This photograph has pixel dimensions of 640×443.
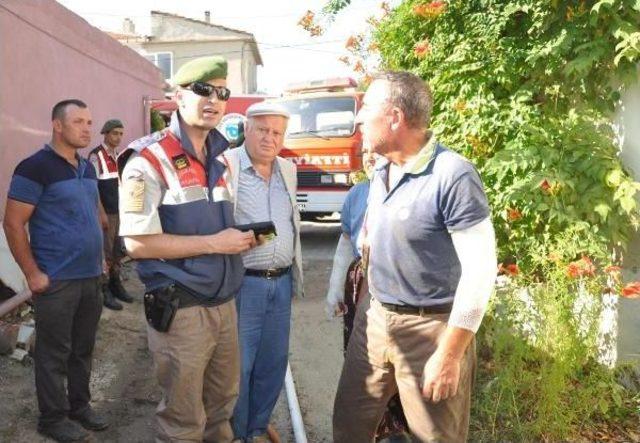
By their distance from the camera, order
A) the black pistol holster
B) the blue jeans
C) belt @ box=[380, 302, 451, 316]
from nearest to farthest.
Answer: belt @ box=[380, 302, 451, 316] → the black pistol holster → the blue jeans

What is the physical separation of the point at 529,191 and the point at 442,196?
199 cm

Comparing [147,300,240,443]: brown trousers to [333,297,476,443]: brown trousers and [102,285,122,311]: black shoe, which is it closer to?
[333,297,476,443]: brown trousers

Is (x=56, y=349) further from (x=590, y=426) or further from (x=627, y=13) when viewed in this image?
(x=627, y=13)

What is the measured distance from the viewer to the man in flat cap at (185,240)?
7.80 feet

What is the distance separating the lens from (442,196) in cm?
212

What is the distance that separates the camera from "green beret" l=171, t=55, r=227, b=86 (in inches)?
99.2

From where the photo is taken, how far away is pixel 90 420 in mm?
3482

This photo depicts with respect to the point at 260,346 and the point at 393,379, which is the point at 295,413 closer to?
the point at 260,346

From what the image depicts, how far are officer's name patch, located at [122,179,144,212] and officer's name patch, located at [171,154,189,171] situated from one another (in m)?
0.18

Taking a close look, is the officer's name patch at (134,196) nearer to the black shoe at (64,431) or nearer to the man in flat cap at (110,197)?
the black shoe at (64,431)

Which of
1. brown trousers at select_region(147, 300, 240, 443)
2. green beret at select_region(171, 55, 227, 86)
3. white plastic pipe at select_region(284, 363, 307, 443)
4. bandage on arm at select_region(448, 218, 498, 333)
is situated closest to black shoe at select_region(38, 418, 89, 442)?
brown trousers at select_region(147, 300, 240, 443)

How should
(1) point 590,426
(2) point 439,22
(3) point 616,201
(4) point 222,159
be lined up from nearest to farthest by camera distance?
(4) point 222,159 < (1) point 590,426 < (3) point 616,201 < (2) point 439,22

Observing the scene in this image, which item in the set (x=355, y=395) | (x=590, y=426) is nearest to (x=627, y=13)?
(x=590, y=426)

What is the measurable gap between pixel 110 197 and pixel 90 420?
119 inches
